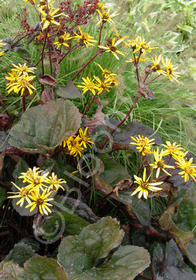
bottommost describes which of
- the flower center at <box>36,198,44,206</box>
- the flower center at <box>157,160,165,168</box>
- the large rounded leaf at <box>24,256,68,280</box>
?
the large rounded leaf at <box>24,256,68,280</box>

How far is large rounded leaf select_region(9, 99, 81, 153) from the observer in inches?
32.7

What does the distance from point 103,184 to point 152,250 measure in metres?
0.26

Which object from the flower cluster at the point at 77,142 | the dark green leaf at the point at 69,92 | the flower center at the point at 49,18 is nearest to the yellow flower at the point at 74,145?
the flower cluster at the point at 77,142

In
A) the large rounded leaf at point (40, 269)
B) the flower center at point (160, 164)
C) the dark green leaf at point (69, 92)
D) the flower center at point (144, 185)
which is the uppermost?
the dark green leaf at point (69, 92)

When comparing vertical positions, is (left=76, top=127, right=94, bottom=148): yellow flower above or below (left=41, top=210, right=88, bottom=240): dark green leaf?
above

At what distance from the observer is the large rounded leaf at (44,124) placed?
83 cm

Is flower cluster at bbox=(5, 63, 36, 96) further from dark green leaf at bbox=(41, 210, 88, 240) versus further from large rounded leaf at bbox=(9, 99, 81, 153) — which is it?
dark green leaf at bbox=(41, 210, 88, 240)

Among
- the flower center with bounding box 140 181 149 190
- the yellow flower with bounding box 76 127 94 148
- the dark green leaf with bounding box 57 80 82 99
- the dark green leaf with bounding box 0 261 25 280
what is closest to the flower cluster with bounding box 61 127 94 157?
the yellow flower with bounding box 76 127 94 148

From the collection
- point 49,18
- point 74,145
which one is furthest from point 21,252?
point 49,18

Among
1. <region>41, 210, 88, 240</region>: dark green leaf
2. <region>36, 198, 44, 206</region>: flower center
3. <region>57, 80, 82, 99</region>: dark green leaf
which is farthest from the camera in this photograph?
<region>57, 80, 82, 99</region>: dark green leaf

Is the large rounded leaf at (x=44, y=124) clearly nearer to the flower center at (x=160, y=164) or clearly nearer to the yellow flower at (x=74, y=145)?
the yellow flower at (x=74, y=145)

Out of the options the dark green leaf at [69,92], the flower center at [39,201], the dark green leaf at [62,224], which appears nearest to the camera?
the flower center at [39,201]

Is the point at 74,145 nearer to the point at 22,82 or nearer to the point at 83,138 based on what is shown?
the point at 83,138

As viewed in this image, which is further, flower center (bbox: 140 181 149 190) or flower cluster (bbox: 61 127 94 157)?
flower cluster (bbox: 61 127 94 157)
